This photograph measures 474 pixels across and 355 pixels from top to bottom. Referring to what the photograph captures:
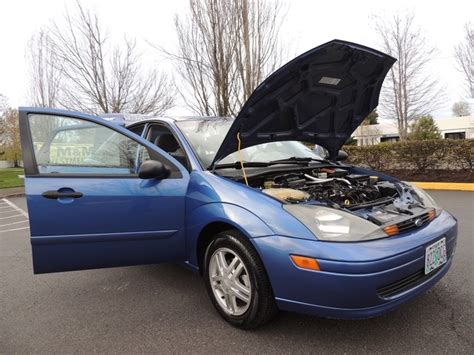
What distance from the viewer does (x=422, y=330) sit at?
240 centimetres

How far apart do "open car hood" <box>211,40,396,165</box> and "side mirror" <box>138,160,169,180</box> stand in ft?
1.66

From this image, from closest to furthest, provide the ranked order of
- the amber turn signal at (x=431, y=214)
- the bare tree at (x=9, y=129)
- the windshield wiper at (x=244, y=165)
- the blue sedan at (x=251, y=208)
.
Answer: the blue sedan at (x=251, y=208) < the amber turn signal at (x=431, y=214) < the windshield wiper at (x=244, y=165) < the bare tree at (x=9, y=129)

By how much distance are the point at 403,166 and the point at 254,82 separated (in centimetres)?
553

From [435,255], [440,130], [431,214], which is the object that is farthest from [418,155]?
[440,130]

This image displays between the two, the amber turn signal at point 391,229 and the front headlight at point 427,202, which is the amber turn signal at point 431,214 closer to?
the front headlight at point 427,202

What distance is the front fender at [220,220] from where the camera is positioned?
228 cm

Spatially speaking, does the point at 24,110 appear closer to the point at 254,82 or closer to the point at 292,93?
the point at 292,93

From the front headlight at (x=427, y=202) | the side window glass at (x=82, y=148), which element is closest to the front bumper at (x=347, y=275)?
the front headlight at (x=427, y=202)

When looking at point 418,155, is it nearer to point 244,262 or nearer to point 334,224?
point 334,224

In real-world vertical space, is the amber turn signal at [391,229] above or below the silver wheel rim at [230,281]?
above

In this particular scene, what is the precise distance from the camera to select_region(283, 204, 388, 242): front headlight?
214 cm

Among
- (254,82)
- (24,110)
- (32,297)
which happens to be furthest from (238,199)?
(254,82)

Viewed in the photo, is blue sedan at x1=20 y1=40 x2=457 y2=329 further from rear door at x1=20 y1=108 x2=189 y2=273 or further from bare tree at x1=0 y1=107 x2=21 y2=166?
bare tree at x1=0 y1=107 x2=21 y2=166

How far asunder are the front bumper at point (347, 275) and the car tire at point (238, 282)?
0.10 metres
